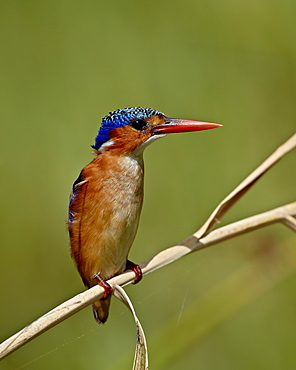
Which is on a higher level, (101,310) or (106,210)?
(106,210)

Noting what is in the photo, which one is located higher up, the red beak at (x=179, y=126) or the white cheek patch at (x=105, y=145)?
the red beak at (x=179, y=126)

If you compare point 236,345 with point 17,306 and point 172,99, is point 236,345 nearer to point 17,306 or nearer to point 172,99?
point 17,306

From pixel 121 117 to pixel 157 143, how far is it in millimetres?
774

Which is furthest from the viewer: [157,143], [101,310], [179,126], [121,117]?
[157,143]

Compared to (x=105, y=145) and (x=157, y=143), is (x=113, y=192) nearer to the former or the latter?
(x=105, y=145)

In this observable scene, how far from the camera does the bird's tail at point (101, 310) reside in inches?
83.2

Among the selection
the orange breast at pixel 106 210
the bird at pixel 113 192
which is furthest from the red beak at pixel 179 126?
the orange breast at pixel 106 210

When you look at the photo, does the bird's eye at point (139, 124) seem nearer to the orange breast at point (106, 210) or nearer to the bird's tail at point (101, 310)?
the orange breast at point (106, 210)

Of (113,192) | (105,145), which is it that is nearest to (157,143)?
(105,145)

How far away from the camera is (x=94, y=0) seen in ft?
8.93

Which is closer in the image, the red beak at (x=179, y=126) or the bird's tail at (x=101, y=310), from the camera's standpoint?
the red beak at (x=179, y=126)

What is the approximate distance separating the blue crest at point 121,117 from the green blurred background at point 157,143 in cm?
51

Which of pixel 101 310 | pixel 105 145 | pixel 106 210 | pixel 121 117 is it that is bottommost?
pixel 101 310

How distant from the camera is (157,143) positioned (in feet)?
9.09
